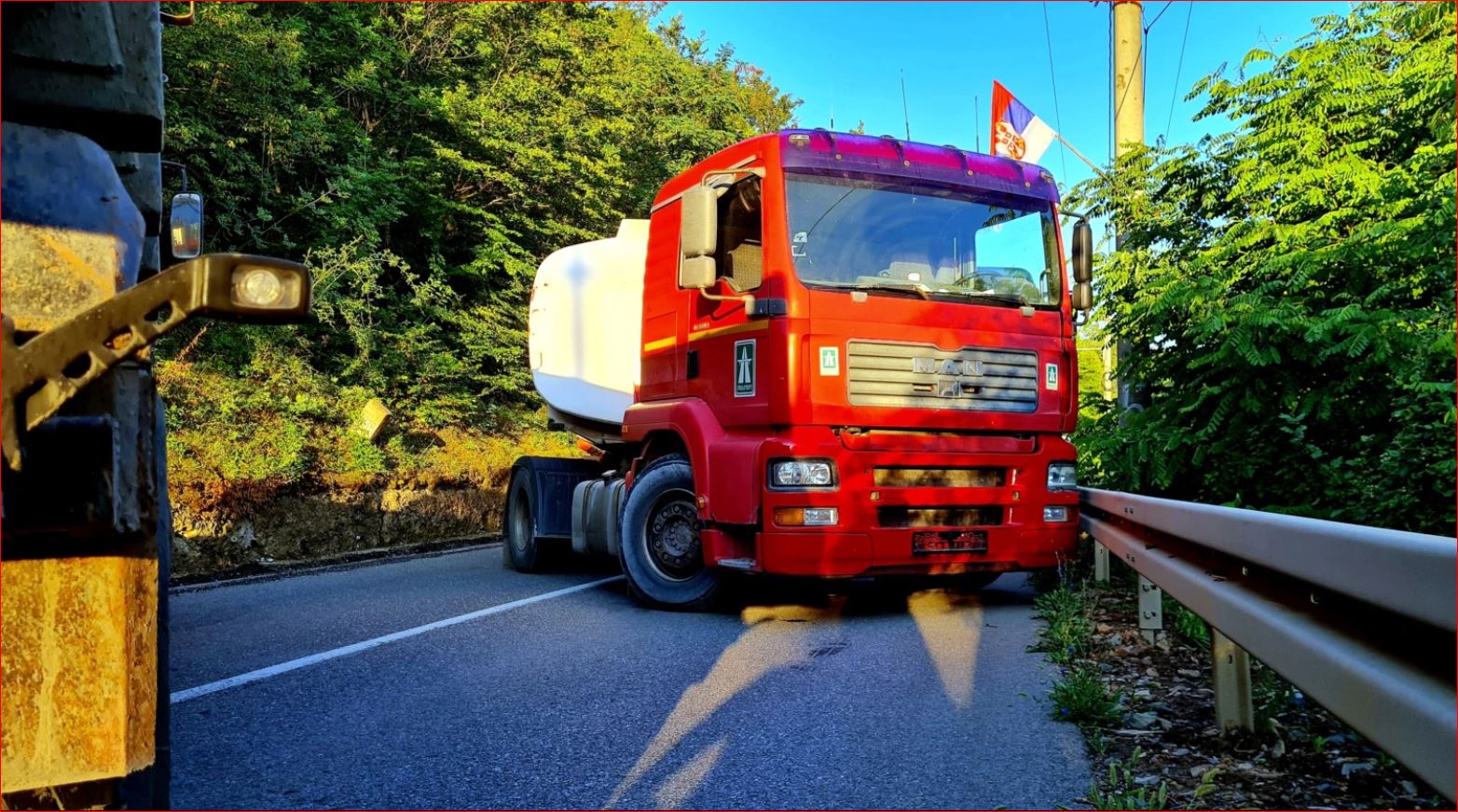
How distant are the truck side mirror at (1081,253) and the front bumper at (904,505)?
134 centimetres

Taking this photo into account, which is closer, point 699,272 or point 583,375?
point 699,272

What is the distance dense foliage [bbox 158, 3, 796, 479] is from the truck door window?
6.55 m

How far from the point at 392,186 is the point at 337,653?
12.8m

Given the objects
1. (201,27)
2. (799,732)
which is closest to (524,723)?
(799,732)

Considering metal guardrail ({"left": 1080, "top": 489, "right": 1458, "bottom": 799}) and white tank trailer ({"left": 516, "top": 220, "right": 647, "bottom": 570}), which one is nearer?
metal guardrail ({"left": 1080, "top": 489, "right": 1458, "bottom": 799})

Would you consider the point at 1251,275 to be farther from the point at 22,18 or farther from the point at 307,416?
the point at 307,416

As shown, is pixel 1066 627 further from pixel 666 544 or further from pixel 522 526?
pixel 522 526

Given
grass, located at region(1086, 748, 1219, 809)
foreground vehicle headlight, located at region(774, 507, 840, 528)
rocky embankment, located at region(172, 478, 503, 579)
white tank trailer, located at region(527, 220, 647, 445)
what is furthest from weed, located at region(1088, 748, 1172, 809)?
rocky embankment, located at region(172, 478, 503, 579)

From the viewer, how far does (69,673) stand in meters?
1.80

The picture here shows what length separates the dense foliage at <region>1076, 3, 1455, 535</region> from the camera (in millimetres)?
6016

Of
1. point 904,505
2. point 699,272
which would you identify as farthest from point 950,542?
point 699,272

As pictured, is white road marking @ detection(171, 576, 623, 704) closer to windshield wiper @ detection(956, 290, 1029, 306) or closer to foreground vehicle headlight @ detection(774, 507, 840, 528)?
foreground vehicle headlight @ detection(774, 507, 840, 528)

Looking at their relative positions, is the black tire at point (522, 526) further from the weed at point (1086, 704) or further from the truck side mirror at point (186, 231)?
the weed at point (1086, 704)

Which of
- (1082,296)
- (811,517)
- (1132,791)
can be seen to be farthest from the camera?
(1082,296)
